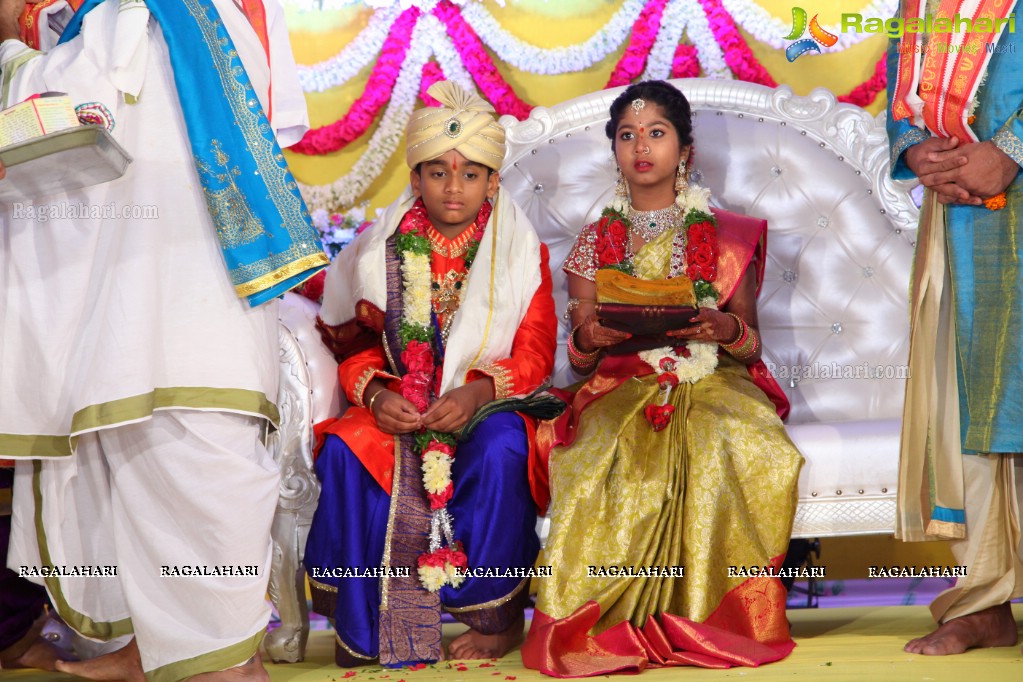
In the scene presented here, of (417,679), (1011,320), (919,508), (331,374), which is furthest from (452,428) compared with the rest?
(1011,320)

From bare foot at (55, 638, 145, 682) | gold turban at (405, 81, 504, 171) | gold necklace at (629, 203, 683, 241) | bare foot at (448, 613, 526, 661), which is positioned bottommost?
bare foot at (448, 613, 526, 661)

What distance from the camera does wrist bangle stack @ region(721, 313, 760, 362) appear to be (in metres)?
3.37

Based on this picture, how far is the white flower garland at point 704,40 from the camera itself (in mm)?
4527

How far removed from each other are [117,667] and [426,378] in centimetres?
118

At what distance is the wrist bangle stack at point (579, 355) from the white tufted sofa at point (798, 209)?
43cm

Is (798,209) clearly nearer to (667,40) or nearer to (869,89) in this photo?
(869,89)

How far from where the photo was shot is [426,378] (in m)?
3.35

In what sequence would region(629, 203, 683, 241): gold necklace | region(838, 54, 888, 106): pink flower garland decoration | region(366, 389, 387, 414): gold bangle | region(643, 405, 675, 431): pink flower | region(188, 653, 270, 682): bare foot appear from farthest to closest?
1. region(838, 54, 888, 106): pink flower garland decoration
2. region(629, 203, 683, 241): gold necklace
3. region(366, 389, 387, 414): gold bangle
4. region(643, 405, 675, 431): pink flower
5. region(188, 653, 270, 682): bare foot

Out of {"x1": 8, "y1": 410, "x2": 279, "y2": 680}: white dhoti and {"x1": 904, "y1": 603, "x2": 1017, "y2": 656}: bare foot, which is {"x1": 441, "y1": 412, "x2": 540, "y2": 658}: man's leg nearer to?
{"x1": 8, "y1": 410, "x2": 279, "y2": 680}: white dhoti

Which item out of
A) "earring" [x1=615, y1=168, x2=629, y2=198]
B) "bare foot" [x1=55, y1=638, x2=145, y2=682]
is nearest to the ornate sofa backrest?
"earring" [x1=615, y1=168, x2=629, y2=198]

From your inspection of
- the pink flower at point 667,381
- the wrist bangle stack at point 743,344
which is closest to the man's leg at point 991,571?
the wrist bangle stack at point 743,344

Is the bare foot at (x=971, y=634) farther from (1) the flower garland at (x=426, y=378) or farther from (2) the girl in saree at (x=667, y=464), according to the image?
(1) the flower garland at (x=426, y=378)

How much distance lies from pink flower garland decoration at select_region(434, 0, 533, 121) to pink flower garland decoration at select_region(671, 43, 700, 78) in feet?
2.03

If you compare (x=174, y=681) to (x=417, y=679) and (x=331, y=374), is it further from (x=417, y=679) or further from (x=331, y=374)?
(x=331, y=374)
